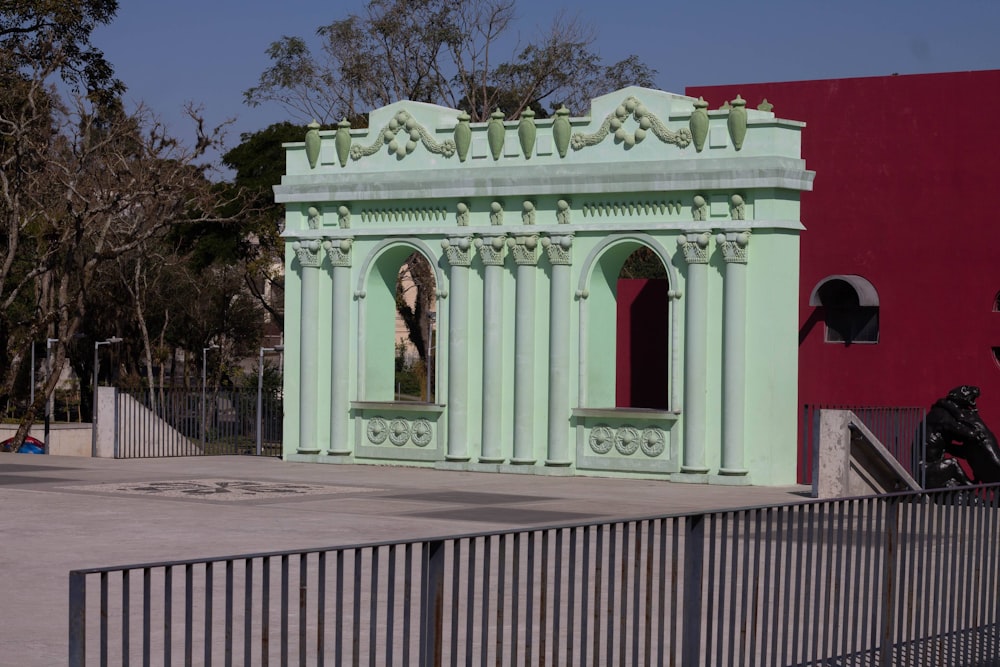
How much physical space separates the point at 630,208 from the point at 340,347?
20.2ft

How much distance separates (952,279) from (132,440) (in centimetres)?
1547

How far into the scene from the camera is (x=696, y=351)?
26.5 meters

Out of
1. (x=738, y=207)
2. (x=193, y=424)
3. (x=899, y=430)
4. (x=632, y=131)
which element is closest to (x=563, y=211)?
(x=632, y=131)

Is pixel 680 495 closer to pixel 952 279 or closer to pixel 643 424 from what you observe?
pixel 643 424

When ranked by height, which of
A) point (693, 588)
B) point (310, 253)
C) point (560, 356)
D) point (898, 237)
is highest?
point (898, 237)

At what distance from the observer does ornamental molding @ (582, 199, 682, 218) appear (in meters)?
27.0

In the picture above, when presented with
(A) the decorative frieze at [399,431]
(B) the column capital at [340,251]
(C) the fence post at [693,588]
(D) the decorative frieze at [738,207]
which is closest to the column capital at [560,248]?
(D) the decorative frieze at [738,207]

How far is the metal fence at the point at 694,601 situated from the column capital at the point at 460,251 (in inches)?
665

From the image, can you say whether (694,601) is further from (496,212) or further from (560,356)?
(496,212)

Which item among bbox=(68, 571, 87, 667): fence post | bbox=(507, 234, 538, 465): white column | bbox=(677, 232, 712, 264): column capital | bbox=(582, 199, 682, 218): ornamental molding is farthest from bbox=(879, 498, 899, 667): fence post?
bbox=(507, 234, 538, 465): white column

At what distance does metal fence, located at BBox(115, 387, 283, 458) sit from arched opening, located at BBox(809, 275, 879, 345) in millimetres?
11557

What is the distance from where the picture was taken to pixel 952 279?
27.5 metres

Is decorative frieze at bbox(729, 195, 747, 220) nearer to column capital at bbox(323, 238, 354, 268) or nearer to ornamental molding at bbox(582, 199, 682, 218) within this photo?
ornamental molding at bbox(582, 199, 682, 218)

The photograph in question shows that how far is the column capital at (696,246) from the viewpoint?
26406mm
